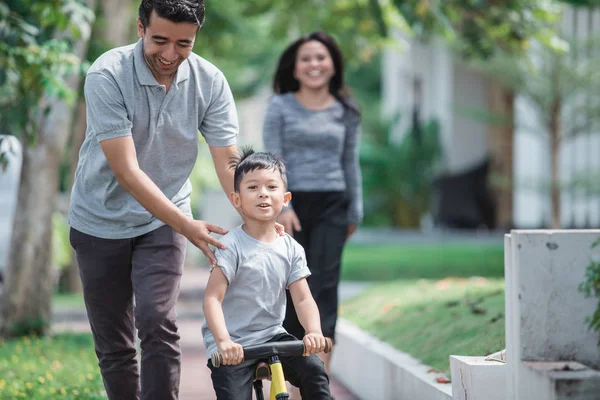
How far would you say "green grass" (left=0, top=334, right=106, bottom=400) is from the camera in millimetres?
6320

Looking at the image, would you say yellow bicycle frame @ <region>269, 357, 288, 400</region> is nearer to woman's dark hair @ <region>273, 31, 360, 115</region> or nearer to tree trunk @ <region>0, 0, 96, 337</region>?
woman's dark hair @ <region>273, 31, 360, 115</region>

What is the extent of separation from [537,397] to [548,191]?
14.0 m

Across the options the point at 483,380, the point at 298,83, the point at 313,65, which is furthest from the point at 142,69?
the point at 298,83

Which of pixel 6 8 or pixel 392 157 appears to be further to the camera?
pixel 392 157

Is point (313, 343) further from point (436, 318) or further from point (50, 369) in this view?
point (50, 369)

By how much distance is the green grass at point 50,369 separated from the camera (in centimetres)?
632

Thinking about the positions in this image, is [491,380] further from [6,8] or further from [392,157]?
[392,157]

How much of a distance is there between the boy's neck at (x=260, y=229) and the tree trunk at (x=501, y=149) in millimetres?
18618

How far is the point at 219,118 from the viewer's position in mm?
4645

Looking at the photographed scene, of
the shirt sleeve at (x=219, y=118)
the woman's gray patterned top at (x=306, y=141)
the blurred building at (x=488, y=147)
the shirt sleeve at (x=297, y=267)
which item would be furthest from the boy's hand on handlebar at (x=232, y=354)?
the blurred building at (x=488, y=147)

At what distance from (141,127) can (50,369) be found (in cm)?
355

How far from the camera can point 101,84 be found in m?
4.27

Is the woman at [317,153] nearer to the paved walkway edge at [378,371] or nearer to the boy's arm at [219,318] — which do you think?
the paved walkway edge at [378,371]

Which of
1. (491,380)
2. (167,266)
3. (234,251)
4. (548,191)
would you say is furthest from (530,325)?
(548,191)
